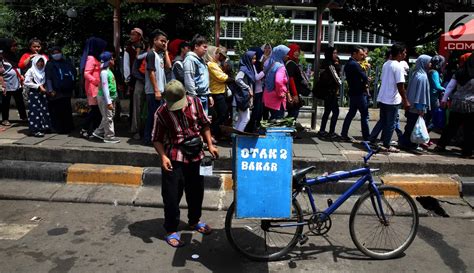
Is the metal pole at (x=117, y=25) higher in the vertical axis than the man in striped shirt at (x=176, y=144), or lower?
higher

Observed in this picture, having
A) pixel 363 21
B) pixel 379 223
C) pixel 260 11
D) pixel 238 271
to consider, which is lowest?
pixel 238 271

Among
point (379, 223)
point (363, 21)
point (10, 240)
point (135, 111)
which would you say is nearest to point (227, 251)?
point (379, 223)

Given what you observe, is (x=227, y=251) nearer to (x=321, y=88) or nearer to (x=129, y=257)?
(x=129, y=257)

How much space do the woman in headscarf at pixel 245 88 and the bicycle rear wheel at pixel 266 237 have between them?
8.15 feet

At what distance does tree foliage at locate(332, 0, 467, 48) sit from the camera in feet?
72.7

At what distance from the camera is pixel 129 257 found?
4090 millimetres

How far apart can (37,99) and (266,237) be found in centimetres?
460

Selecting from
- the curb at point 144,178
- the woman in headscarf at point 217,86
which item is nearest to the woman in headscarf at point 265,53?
the woman in headscarf at point 217,86

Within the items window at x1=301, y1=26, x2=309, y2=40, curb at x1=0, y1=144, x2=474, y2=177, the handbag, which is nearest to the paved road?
Result: the handbag

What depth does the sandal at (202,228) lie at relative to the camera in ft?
15.3

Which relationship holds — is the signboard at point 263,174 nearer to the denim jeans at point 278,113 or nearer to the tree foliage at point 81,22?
the denim jeans at point 278,113

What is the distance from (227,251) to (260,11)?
40111 mm

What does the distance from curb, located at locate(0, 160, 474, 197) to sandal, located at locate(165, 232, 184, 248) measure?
1.54 m

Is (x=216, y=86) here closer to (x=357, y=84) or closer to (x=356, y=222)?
(x=357, y=84)
